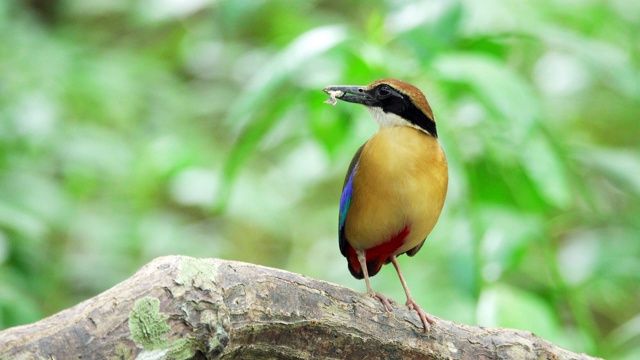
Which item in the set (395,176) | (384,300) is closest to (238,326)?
(384,300)

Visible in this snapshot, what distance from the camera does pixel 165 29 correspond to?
8531 millimetres

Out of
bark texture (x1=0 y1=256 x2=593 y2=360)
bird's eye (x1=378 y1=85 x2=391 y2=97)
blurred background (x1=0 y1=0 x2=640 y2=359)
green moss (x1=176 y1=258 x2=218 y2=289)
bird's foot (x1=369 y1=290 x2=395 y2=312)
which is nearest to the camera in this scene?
bark texture (x1=0 y1=256 x2=593 y2=360)

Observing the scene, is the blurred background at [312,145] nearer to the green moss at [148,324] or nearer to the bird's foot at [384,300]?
the bird's foot at [384,300]

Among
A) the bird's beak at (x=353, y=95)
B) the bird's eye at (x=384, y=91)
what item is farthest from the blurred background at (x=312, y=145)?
the bird's eye at (x=384, y=91)

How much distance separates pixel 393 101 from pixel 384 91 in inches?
2.3

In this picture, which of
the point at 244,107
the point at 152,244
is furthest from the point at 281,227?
the point at 244,107

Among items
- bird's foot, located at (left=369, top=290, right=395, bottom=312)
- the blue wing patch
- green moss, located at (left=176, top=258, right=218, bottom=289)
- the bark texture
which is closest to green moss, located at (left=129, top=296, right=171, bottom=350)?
the bark texture

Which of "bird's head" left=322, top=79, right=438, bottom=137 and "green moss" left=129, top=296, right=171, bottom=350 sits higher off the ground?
"bird's head" left=322, top=79, right=438, bottom=137

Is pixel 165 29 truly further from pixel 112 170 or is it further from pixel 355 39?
pixel 355 39

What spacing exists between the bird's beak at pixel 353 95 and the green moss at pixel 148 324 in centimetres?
137

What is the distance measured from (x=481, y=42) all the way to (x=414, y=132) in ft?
4.36

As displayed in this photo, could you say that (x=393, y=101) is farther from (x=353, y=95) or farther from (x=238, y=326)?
(x=238, y=326)

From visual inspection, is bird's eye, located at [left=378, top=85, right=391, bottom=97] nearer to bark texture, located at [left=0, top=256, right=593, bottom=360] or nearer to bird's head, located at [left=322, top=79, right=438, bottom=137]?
bird's head, located at [left=322, top=79, right=438, bottom=137]

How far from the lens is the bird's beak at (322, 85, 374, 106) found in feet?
11.4
